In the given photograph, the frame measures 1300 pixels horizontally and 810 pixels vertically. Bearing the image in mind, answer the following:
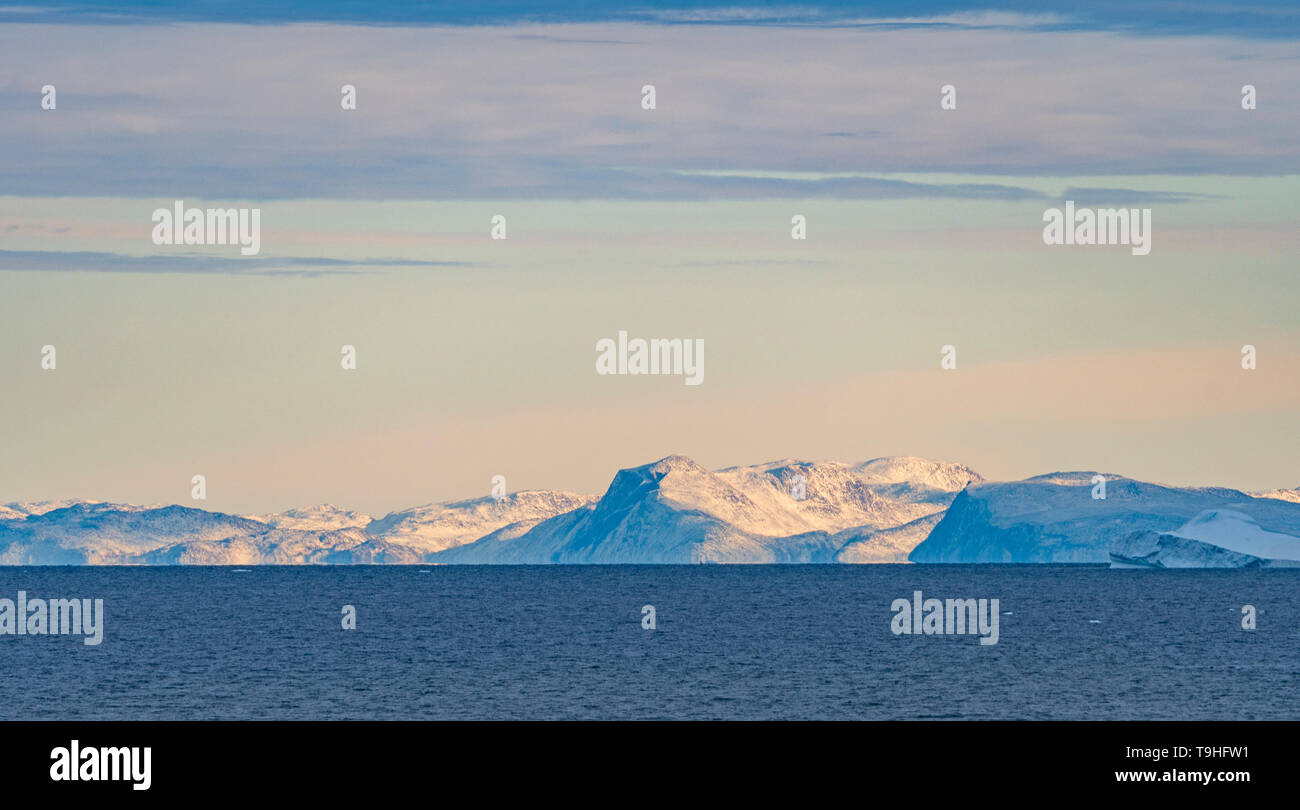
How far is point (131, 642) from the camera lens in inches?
4929

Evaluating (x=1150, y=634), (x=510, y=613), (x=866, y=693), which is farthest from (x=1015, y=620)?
(x=866, y=693)

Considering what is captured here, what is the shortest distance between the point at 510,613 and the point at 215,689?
92.4 metres

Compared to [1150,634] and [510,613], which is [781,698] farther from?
[510,613]

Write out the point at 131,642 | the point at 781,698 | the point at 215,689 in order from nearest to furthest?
the point at 781,698, the point at 215,689, the point at 131,642

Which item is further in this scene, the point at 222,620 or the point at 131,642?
the point at 222,620

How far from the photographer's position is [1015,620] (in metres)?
157

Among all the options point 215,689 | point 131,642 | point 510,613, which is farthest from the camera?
point 510,613
